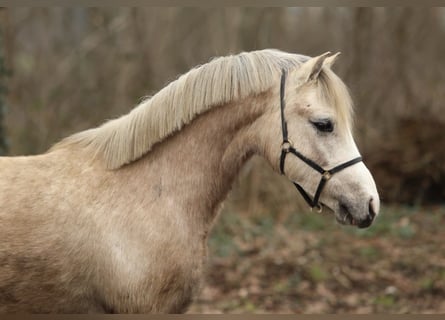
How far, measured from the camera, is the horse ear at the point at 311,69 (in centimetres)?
336

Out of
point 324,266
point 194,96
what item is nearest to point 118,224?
point 194,96

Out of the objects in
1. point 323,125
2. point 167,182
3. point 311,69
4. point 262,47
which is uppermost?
point 262,47

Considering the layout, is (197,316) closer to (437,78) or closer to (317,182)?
(317,182)

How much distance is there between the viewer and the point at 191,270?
11.1 ft

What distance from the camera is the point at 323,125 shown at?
11.0ft

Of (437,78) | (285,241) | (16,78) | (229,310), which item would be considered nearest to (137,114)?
(229,310)

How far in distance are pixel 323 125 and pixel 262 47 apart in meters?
7.18

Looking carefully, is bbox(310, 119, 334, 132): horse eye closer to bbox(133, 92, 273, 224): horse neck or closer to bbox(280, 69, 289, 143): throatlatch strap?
bbox(280, 69, 289, 143): throatlatch strap

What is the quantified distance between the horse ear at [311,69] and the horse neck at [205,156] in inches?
14.0

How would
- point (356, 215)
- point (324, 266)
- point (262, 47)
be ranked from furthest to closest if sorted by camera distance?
point (262, 47) → point (324, 266) → point (356, 215)

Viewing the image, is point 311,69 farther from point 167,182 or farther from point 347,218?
point 167,182

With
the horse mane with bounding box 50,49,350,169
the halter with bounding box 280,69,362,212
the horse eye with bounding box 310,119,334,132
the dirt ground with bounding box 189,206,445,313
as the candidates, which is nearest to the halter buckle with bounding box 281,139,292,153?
the halter with bounding box 280,69,362,212

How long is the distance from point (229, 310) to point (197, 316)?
10.5 feet

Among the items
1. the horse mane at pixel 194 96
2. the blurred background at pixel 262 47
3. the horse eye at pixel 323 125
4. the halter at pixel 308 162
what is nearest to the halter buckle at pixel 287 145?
the halter at pixel 308 162
